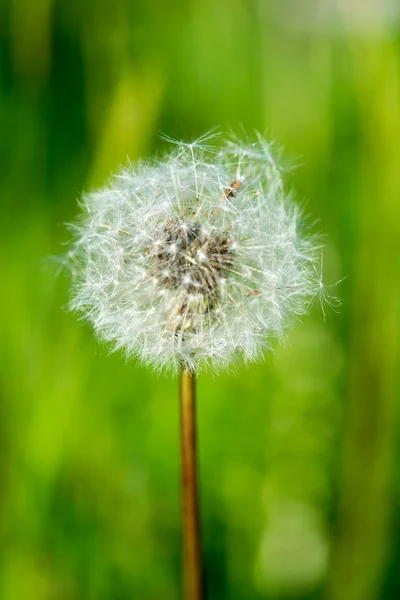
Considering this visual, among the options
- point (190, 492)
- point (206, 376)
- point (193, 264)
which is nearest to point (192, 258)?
point (193, 264)

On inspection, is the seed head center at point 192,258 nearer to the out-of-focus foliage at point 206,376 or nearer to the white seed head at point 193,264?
the white seed head at point 193,264

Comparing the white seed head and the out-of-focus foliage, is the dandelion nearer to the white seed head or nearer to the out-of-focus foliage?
the white seed head

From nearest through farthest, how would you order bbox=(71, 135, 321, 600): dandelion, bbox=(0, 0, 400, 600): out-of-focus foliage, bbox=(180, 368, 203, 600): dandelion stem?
bbox=(180, 368, 203, 600): dandelion stem → bbox=(71, 135, 321, 600): dandelion → bbox=(0, 0, 400, 600): out-of-focus foliage

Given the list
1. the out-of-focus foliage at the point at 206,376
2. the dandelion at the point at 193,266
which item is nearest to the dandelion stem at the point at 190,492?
the dandelion at the point at 193,266

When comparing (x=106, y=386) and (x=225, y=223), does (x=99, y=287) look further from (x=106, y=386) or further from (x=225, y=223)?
(x=106, y=386)

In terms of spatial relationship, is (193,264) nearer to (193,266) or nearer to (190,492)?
(193,266)

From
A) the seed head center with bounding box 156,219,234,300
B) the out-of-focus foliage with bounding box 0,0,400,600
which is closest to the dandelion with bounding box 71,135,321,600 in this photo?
the seed head center with bounding box 156,219,234,300

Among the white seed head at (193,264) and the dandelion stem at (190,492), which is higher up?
the white seed head at (193,264)
